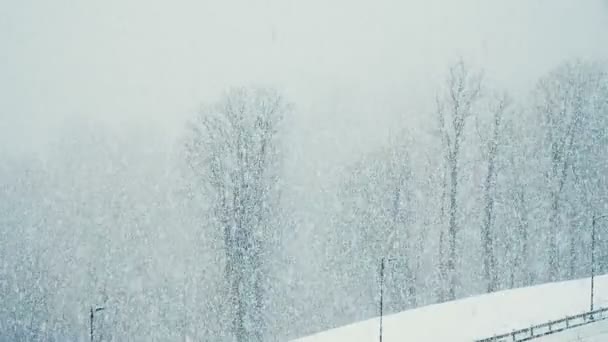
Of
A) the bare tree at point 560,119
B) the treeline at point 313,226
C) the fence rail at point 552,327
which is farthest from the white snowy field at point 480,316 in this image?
the bare tree at point 560,119

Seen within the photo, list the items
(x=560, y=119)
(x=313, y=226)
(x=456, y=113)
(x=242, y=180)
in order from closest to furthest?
(x=242, y=180) → (x=456, y=113) → (x=560, y=119) → (x=313, y=226)

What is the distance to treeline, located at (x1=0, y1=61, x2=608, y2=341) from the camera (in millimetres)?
44719

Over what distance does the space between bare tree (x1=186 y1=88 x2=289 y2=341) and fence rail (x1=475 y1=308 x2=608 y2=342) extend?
14019mm

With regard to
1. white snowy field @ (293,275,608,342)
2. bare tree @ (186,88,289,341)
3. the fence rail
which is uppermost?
bare tree @ (186,88,289,341)

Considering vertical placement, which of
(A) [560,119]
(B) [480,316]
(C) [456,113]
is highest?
(C) [456,113]

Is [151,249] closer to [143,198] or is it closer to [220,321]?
[143,198]

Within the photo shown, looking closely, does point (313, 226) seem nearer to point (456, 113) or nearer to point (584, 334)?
point (456, 113)

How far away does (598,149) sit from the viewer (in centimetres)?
5091

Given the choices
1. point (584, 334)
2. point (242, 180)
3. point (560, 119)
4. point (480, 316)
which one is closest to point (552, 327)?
point (584, 334)

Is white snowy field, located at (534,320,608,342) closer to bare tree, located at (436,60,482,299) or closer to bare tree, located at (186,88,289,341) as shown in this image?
bare tree, located at (436,60,482,299)

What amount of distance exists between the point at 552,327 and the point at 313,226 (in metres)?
32.6

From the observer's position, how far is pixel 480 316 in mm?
34094

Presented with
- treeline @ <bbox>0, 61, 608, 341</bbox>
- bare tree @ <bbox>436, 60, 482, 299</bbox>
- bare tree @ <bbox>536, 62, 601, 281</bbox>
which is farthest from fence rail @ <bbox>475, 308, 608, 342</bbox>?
bare tree @ <bbox>536, 62, 601, 281</bbox>

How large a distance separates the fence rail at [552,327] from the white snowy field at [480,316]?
3.35 ft
